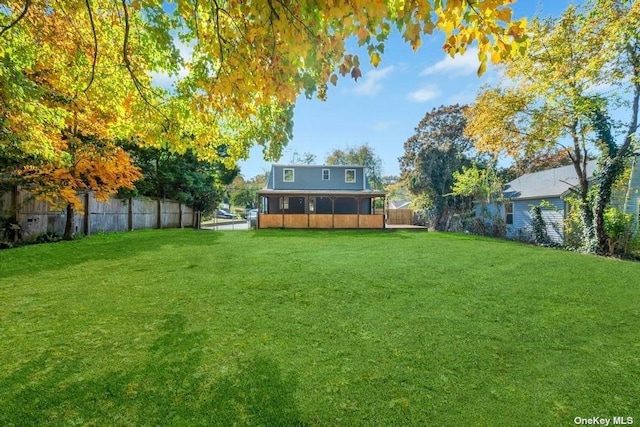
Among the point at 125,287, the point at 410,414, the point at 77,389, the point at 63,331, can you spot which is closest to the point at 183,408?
the point at 77,389

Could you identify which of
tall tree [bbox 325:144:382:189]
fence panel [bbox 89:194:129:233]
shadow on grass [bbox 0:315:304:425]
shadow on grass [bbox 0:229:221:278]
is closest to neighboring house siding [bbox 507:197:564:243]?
shadow on grass [bbox 0:315:304:425]

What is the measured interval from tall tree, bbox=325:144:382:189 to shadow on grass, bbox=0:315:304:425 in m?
43.1

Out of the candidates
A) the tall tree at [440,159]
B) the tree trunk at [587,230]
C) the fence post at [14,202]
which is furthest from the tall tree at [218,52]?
the tall tree at [440,159]

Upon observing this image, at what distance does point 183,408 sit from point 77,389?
3.21 feet

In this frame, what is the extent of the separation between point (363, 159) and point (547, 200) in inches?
1182

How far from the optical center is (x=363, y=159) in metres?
45.3

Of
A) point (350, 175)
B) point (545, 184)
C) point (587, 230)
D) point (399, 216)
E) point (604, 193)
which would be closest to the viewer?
point (604, 193)

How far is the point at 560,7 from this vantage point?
450 inches

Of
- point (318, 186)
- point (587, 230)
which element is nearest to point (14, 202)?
point (318, 186)

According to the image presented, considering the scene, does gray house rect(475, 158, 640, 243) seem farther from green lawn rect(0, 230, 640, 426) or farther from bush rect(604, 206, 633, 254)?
green lawn rect(0, 230, 640, 426)

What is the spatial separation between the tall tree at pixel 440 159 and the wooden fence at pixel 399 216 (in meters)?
5.11

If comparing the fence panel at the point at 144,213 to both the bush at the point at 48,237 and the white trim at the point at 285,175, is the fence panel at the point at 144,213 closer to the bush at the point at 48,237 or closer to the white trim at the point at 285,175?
the bush at the point at 48,237

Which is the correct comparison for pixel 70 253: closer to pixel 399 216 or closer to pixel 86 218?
pixel 86 218

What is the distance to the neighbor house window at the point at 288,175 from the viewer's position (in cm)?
2400
